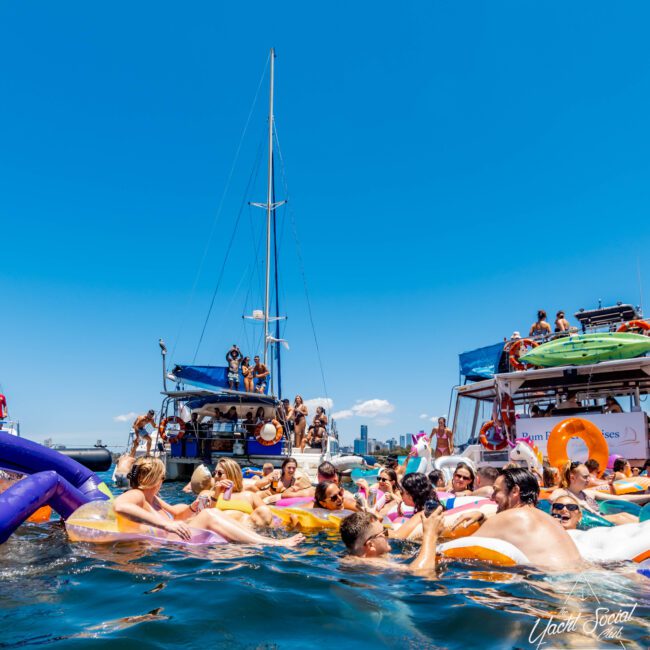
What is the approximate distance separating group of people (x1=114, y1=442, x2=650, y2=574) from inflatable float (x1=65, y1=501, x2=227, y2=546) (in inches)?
3.4

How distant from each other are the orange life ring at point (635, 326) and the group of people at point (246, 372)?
475 inches

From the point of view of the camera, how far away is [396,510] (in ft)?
25.1

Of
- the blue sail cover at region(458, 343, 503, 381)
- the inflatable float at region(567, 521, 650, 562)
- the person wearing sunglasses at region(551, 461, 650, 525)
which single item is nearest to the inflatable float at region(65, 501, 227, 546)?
the inflatable float at region(567, 521, 650, 562)

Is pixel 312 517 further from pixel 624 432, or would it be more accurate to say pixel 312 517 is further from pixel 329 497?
pixel 624 432

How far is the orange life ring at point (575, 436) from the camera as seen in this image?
41.8 ft

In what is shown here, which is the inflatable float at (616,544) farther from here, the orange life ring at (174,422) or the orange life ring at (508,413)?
the orange life ring at (174,422)

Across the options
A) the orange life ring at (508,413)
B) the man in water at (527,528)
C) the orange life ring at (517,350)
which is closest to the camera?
the man in water at (527,528)

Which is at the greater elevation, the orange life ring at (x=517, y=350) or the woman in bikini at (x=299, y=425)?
the orange life ring at (x=517, y=350)

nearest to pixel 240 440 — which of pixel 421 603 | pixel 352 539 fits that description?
pixel 352 539

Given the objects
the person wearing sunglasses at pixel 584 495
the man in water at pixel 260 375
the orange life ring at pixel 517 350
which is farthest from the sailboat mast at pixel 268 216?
the person wearing sunglasses at pixel 584 495

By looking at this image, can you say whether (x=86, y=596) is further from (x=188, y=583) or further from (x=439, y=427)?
(x=439, y=427)

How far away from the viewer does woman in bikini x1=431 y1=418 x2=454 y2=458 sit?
16906mm

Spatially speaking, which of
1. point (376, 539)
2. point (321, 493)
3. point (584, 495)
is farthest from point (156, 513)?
point (584, 495)

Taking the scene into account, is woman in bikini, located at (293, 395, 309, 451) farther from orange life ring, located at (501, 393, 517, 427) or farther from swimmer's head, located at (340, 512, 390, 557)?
swimmer's head, located at (340, 512, 390, 557)
